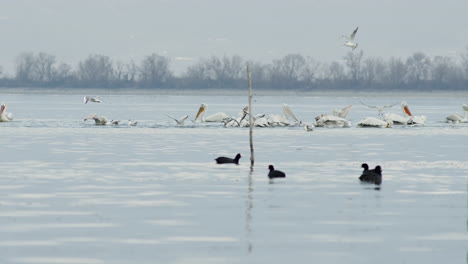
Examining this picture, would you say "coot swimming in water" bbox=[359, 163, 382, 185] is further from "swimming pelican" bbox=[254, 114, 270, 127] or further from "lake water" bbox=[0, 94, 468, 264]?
"swimming pelican" bbox=[254, 114, 270, 127]

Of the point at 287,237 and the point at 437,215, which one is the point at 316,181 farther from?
the point at 287,237

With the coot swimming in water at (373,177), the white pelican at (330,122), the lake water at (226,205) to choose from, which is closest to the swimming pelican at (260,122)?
the white pelican at (330,122)

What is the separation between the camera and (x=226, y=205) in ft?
46.8

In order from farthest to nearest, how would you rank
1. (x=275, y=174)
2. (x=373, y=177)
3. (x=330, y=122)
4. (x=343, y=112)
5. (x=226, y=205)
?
(x=343, y=112)
(x=330, y=122)
(x=275, y=174)
(x=373, y=177)
(x=226, y=205)

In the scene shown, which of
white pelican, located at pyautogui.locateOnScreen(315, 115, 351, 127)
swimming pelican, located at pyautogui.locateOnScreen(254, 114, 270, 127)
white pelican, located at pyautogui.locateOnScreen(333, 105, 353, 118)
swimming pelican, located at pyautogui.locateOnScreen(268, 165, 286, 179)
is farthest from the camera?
white pelican, located at pyautogui.locateOnScreen(333, 105, 353, 118)

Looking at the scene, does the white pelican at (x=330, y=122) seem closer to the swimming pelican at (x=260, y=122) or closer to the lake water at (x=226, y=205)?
the swimming pelican at (x=260, y=122)

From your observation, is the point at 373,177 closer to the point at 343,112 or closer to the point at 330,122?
the point at 330,122

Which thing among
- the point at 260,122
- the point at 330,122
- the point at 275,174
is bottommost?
the point at 330,122

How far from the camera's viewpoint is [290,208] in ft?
45.9

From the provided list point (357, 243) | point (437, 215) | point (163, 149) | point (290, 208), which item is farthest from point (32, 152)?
point (357, 243)

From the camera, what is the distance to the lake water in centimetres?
1035

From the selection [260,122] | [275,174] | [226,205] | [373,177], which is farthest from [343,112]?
[226,205]

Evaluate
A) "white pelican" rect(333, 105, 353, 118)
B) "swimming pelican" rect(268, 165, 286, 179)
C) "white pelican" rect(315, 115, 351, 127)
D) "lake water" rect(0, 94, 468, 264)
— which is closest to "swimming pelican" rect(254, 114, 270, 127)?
"white pelican" rect(315, 115, 351, 127)

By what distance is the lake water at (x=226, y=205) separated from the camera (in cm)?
1035
